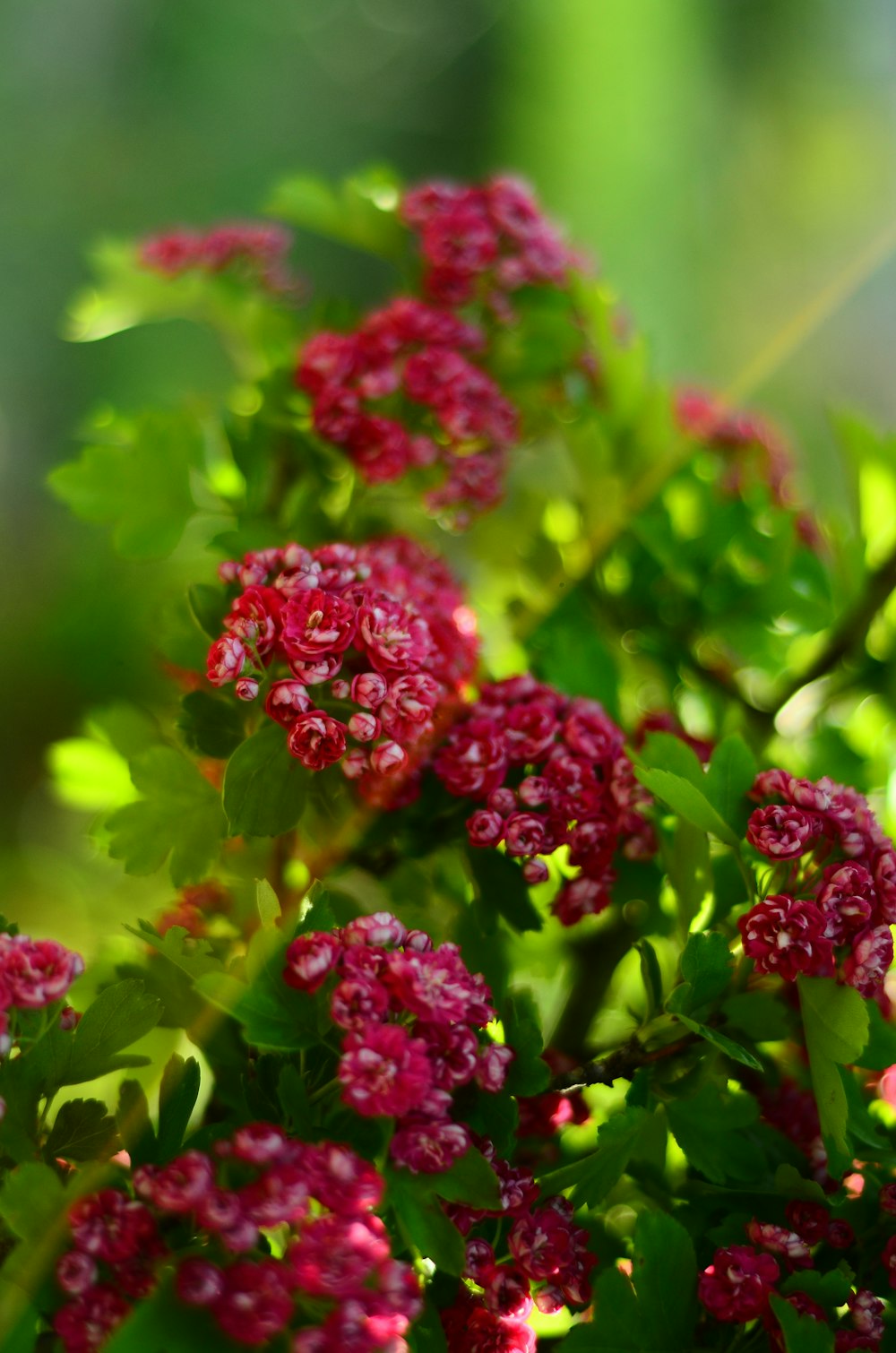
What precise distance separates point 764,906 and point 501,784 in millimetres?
126

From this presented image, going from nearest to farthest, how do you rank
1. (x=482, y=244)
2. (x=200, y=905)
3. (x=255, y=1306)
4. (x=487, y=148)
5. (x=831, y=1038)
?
(x=255, y=1306) → (x=831, y=1038) → (x=200, y=905) → (x=482, y=244) → (x=487, y=148)

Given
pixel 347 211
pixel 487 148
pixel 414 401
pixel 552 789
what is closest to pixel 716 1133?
pixel 552 789

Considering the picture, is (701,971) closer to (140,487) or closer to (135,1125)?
(135,1125)

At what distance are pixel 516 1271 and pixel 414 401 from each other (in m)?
0.42

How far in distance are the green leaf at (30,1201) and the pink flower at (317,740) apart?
0.16 meters

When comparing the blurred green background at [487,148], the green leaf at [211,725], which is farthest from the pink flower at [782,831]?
the blurred green background at [487,148]

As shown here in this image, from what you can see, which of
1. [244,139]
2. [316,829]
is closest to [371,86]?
[244,139]

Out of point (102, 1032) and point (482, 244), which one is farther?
point (482, 244)

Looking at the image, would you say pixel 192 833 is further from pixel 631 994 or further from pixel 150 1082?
pixel 631 994

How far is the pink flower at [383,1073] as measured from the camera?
1.06ft

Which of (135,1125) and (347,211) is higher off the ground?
(347,211)

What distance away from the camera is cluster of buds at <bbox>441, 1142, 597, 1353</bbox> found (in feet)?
1.20

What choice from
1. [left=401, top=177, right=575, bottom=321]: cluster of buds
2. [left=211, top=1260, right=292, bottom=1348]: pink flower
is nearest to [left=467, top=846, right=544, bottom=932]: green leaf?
[left=211, top=1260, right=292, bottom=1348]: pink flower

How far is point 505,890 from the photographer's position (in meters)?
0.48
